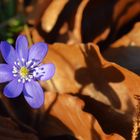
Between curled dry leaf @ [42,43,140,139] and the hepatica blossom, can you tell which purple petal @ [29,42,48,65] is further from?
curled dry leaf @ [42,43,140,139]

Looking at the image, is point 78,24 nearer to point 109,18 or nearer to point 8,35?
point 109,18

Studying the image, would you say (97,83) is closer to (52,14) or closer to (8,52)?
(8,52)

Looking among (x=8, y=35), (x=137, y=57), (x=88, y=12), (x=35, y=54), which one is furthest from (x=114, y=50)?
(x=8, y=35)

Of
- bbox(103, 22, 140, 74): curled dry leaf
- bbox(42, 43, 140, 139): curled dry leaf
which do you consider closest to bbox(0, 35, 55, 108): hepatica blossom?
bbox(42, 43, 140, 139): curled dry leaf

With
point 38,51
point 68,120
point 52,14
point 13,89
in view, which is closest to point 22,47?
point 38,51

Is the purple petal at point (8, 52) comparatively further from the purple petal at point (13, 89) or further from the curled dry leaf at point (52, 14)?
the curled dry leaf at point (52, 14)

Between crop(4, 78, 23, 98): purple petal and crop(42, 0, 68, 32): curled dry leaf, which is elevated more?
crop(42, 0, 68, 32): curled dry leaf
